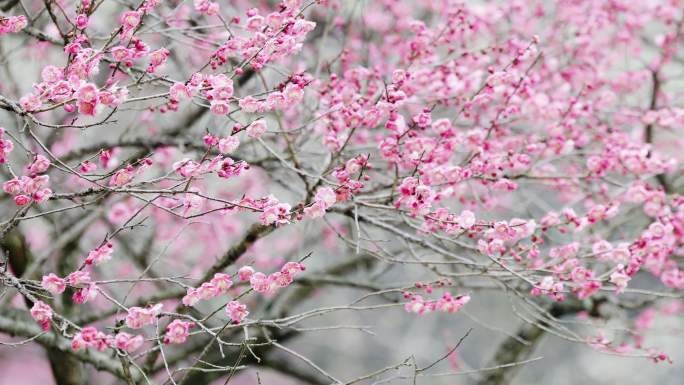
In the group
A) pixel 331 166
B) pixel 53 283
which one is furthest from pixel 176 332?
pixel 331 166

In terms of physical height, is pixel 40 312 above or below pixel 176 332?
above

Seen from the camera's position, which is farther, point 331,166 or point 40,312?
point 331,166

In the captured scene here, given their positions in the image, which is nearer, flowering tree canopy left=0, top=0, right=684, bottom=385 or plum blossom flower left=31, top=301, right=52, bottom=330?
plum blossom flower left=31, top=301, right=52, bottom=330

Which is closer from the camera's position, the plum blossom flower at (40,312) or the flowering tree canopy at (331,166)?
the plum blossom flower at (40,312)

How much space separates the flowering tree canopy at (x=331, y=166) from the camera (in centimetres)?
325

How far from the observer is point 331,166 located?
431 centimetres

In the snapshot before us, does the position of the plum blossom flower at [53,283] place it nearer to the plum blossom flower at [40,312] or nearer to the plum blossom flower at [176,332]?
the plum blossom flower at [40,312]

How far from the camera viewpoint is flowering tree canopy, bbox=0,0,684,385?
3.25m

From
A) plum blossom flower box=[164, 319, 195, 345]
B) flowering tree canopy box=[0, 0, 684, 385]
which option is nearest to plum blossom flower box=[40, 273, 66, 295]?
flowering tree canopy box=[0, 0, 684, 385]

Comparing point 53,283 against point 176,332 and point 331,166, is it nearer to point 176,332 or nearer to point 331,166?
point 176,332

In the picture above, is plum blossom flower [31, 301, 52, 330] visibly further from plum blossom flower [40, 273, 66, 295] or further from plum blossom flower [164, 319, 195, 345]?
plum blossom flower [164, 319, 195, 345]

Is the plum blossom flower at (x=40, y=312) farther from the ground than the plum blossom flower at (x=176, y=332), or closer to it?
farther from the ground

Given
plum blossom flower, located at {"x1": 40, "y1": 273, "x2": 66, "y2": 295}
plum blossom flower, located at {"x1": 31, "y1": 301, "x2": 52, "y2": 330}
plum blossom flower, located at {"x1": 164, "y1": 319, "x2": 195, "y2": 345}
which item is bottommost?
plum blossom flower, located at {"x1": 164, "y1": 319, "x2": 195, "y2": 345}

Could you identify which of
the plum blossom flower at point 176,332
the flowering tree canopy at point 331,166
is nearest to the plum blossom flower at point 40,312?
the flowering tree canopy at point 331,166
